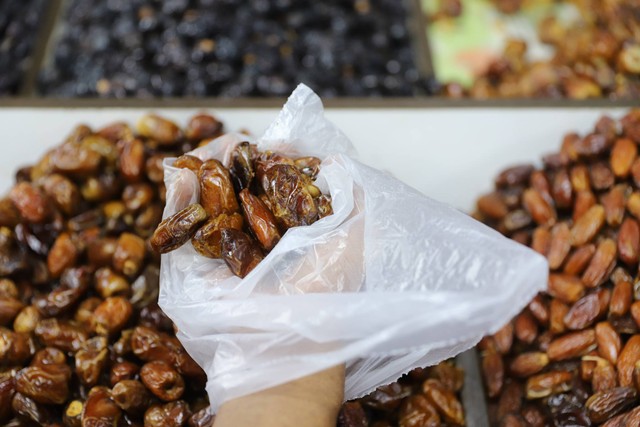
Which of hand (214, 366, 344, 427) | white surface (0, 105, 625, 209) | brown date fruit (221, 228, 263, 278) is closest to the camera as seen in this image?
hand (214, 366, 344, 427)

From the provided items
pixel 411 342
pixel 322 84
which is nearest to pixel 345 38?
pixel 322 84

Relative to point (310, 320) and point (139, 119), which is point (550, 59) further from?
point (310, 320)

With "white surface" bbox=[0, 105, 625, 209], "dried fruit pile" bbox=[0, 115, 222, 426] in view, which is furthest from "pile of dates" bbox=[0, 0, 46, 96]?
"dried fruit pile" bbox=[0, 115, 222, 426]

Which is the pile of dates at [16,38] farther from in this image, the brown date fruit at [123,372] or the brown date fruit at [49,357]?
the brown date fruit at [123,372]

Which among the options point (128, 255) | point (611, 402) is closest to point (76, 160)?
point (128, 255)

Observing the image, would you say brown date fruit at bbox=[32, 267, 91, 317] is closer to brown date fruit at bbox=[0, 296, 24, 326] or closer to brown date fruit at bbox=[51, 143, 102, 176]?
brown date fruit at bbox=[0, 296, 24, 326]

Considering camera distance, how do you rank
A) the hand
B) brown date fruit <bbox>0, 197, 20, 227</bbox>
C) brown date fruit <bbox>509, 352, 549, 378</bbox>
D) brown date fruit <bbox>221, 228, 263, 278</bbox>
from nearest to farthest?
the hand
brown date fruit <bbox>221, 228, 263, 278</bbox>
brown date fruit <bbox>509, 352, 549, 378</bbox>
brown date fruit <bbox>0, 197, 20, 227</bbox>
